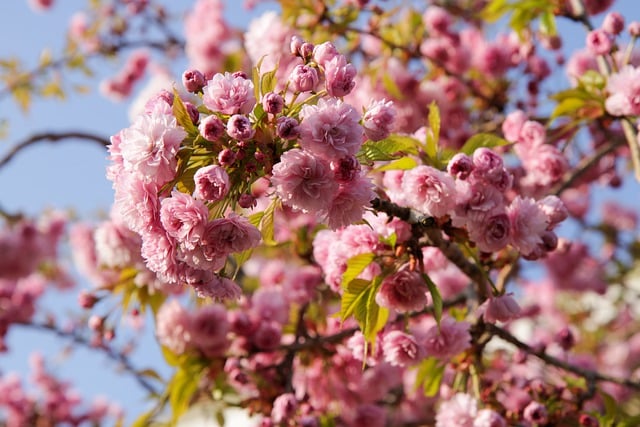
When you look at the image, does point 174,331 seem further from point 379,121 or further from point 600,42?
point 600,42

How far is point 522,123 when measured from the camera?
212 centimetres

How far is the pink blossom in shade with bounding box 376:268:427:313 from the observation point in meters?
1.45

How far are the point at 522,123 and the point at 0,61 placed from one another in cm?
341

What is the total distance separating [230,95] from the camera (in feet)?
3.73

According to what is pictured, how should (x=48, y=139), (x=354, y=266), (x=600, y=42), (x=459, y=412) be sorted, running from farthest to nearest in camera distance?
(x=48, y=139) → (x=600, y=42) → (x=459, y=412) → (x=354, y=266)

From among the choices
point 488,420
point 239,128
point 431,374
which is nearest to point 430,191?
point 239,128

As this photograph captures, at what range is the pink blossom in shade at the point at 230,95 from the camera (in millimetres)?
1138

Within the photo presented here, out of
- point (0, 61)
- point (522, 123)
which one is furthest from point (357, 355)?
point (0, 61)

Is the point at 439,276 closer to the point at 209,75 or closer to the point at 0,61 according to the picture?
the point at 209,75

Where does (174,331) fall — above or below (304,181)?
below

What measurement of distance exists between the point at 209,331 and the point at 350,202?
120 centimetres

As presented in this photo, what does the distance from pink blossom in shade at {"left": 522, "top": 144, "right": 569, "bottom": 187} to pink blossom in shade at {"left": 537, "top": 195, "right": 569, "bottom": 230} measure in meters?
0.65

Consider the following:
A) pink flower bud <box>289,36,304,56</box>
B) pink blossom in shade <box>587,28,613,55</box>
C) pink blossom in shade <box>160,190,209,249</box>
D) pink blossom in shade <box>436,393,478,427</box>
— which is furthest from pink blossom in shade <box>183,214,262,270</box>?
pink blossom in shade <box>587,28,613,55</box>

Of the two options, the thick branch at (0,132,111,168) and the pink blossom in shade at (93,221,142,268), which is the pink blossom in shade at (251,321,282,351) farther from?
the thick branch at (0,132,111,168)
